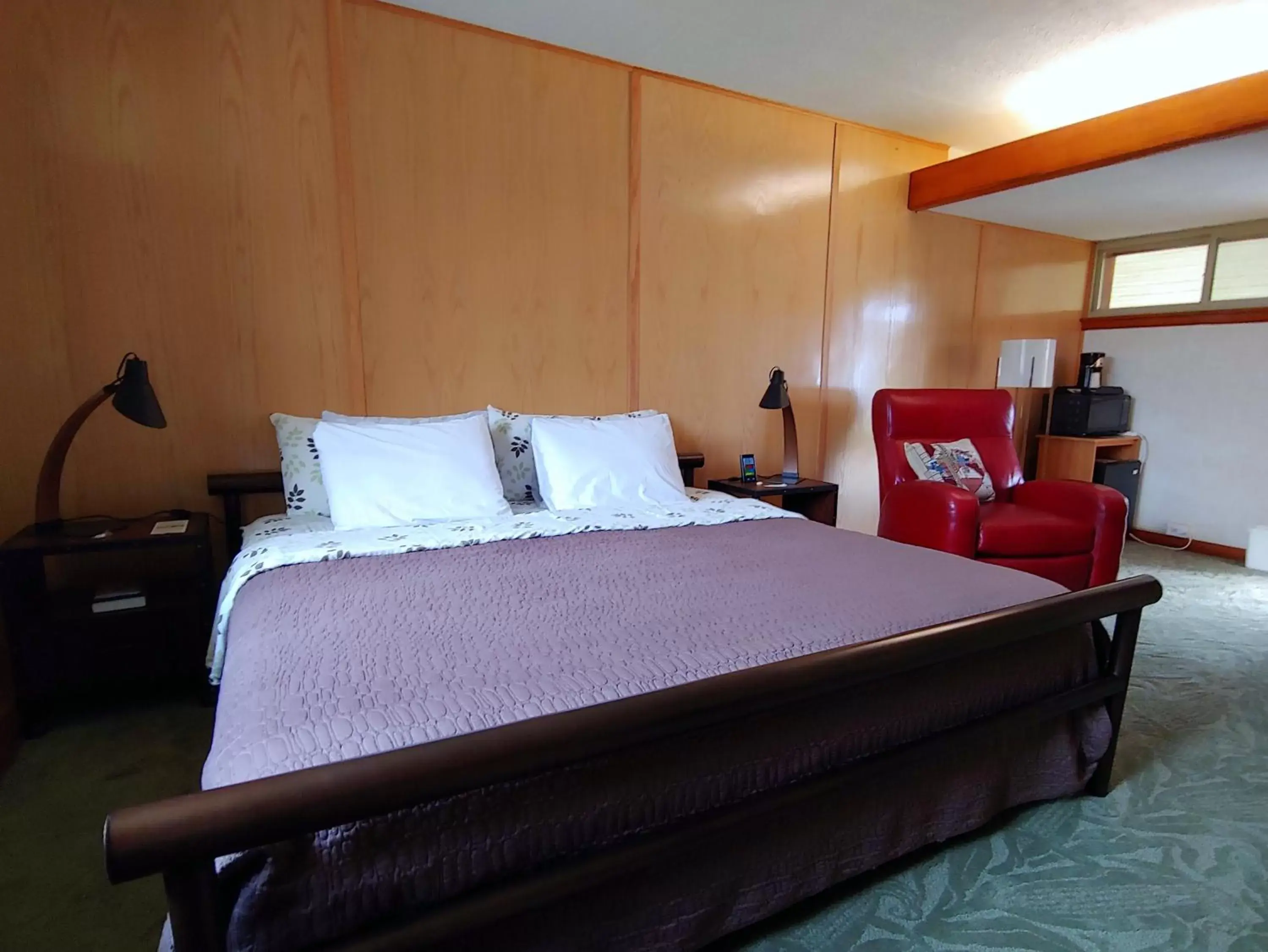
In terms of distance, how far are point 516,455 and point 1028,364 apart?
326 cm

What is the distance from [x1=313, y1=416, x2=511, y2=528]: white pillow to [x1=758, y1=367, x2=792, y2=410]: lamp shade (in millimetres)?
1479

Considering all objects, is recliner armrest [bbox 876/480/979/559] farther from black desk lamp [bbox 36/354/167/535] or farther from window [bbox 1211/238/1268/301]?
window [bbox 1211/238/1268/301]

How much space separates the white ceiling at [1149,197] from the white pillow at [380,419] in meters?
3.12

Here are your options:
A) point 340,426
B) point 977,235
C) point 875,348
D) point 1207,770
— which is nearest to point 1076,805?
point 1207,770

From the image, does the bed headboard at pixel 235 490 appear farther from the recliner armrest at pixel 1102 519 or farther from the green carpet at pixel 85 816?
the recliner armrest at pixel 1102 519

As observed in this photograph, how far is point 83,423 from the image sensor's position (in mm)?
2152

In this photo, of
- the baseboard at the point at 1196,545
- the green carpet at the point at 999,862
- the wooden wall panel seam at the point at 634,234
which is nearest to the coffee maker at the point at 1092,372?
the baseboard at the point at 1196,545

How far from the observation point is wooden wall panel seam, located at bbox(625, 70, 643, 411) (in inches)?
119

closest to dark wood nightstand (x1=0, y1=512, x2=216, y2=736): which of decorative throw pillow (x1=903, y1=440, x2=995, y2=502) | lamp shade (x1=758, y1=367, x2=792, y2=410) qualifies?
lamp shade (x1=758, y1=367, x2=792, y2=410)

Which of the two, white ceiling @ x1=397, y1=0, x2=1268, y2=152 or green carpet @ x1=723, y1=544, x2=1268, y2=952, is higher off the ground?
white ceiling @ x1=397, y1=0, x2=1268, y2=152

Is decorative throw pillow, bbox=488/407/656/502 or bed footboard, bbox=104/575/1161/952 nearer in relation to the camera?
bed footboard, bbox=104/575/1161/952

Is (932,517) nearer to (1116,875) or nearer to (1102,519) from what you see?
(1102,519)

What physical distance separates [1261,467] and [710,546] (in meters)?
4.17

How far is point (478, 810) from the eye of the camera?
0.92m
